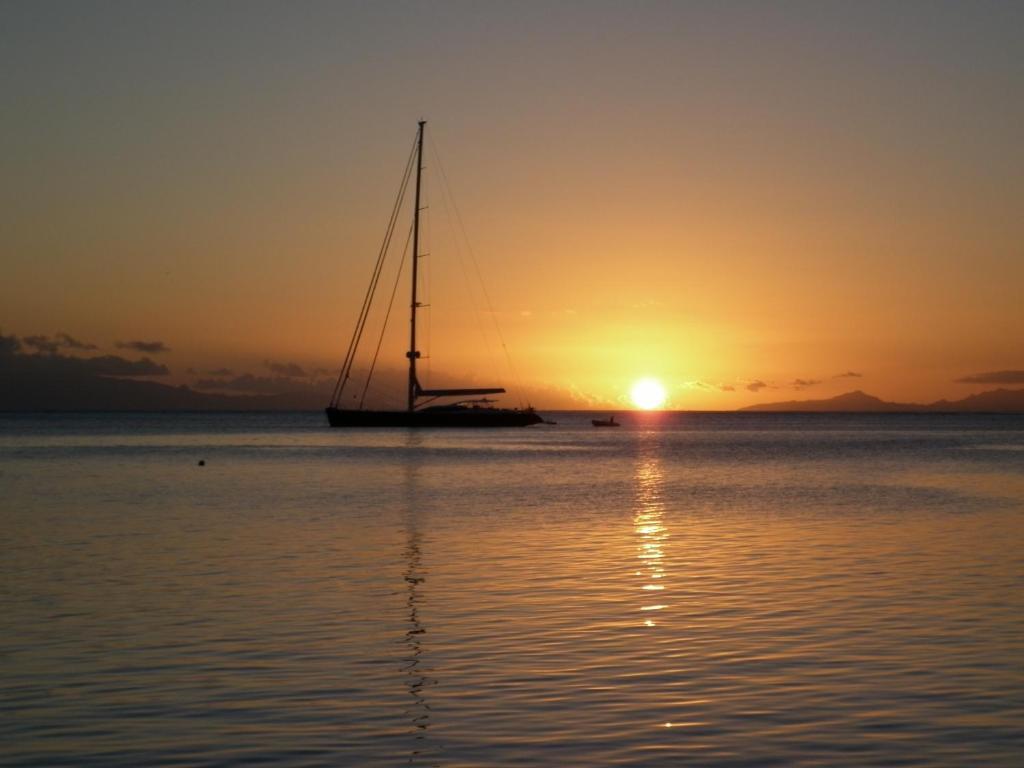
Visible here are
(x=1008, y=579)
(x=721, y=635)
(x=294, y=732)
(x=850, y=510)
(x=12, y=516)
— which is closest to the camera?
(x=294, y=732)

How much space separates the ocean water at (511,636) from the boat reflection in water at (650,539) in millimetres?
227

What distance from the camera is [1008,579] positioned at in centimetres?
2650

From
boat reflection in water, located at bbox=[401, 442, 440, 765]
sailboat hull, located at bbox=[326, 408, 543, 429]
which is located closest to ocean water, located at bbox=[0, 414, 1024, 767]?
boat reflection in water, located at bbox=[401, 442, 440, 765]

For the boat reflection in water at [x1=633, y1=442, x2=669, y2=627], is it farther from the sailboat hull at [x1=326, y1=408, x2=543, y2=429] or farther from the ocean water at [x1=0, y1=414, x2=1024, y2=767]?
the sailboat hull at [x1=326, y1=408, x2=543, y2=429]

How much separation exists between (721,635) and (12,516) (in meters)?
31.1

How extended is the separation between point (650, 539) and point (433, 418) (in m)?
127

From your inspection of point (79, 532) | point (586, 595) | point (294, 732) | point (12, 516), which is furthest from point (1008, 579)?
point (12, 516)

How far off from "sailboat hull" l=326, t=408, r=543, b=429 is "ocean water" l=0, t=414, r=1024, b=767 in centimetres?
11021

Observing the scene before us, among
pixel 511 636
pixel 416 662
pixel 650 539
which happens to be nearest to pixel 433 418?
pixel 650 539

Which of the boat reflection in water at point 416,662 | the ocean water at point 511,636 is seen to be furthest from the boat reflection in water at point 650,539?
the boat reflection in water at point 416,662

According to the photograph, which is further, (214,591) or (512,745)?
(214,591)

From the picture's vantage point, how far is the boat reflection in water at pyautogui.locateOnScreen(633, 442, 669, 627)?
2345 centimetres

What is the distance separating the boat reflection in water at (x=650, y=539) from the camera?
923 inches

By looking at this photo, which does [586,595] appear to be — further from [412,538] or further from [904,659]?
[412,538]
